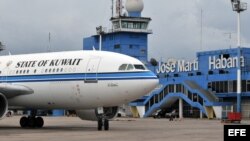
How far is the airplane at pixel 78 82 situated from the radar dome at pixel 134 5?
274ft

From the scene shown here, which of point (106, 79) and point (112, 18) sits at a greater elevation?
point (112, 18)

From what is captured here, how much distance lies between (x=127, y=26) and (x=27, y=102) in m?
87.9

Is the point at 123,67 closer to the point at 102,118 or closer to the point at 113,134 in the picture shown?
the point at 102,118

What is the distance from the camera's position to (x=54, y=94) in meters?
32.3

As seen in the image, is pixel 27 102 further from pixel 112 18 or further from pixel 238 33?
pixel 112 18

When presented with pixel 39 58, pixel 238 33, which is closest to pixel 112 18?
pixel 238 33

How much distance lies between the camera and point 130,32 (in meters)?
120

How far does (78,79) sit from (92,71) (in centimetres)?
102

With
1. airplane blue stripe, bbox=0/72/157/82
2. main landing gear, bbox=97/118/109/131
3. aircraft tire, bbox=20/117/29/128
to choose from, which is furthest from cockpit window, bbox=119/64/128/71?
aircraft tire, bbox=20/117/29/128

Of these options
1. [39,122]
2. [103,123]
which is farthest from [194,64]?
[103,123]

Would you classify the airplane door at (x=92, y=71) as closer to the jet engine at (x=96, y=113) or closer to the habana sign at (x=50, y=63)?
the habana sign at (x=50, y=63)

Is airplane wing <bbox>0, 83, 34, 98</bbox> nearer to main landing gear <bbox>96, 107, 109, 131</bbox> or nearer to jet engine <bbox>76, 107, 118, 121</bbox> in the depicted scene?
jet engine <bbox>76, 107, 118, 121</bbox>

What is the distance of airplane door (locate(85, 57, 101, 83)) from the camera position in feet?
101

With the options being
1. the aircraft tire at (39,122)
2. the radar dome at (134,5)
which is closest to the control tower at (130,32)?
the radar dome at (134,5)
